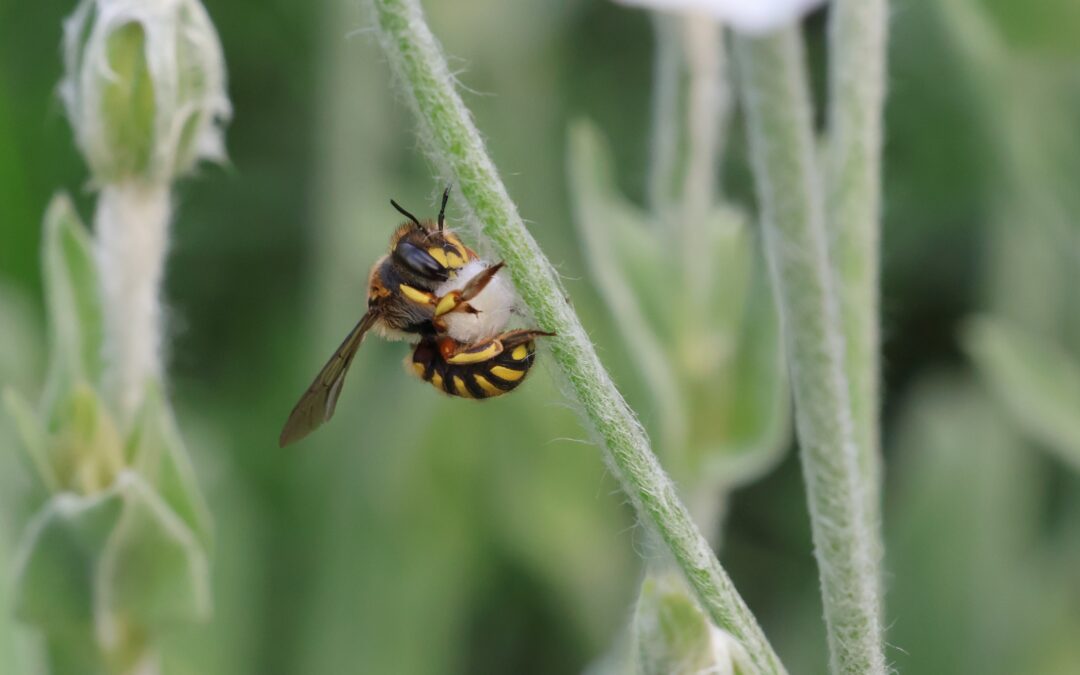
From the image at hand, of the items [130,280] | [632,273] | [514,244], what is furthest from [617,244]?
[514,244]

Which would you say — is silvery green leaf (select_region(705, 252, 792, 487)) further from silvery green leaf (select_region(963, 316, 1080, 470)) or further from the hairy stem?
the hairy stem

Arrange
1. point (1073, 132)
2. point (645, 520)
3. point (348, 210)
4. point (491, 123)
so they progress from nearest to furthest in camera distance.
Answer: point (645, 520), point (1073, 132), point (348, 210), point (491, 123)

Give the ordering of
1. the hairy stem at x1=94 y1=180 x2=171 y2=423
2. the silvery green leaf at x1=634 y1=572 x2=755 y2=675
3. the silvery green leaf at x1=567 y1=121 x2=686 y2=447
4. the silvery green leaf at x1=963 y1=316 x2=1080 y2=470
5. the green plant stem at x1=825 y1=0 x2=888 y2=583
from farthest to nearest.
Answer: the silvery green leaf at x1=963 y1=316 x2=1080 y2=470, the silvery green leaf at x1=567 y1=121 x2=686 y2=447, the hairy stem at x1=94 y1=180 x2=171 y2=423, the green plant stem at x1=825 y1=0 x2=888 y2=583, the silvery green leaf at x1=634 y1=572 x2=755 y2=675

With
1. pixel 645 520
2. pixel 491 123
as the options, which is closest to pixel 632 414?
pixel 645 520

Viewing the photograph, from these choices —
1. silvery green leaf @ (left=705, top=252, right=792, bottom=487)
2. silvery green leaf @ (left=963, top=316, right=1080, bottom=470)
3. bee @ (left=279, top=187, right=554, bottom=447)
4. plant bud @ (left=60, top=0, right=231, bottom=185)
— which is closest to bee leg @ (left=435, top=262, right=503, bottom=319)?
bee @ (left=279, top=187, right=554, bottom=447)

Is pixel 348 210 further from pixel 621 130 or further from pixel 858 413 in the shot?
pixel 858 413

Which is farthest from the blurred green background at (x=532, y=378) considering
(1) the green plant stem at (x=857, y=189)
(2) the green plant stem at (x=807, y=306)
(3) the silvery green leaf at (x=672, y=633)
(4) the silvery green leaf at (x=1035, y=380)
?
(3) the silvery green leaf at (x=672, y=633)
